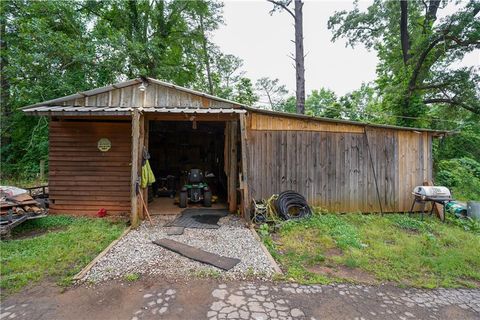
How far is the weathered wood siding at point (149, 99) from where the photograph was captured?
5613 millimetres

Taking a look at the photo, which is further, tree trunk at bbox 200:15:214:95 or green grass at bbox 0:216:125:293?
tree trunk at bbox 200:15:214:95

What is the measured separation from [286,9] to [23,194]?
1035 cm

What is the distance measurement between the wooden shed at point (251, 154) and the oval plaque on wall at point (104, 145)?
0.02 m

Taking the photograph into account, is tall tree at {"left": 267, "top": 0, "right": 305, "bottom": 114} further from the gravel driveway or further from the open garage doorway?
the gravel driveway

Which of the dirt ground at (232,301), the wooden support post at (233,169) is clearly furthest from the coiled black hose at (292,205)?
the dirt ground at (232,301)

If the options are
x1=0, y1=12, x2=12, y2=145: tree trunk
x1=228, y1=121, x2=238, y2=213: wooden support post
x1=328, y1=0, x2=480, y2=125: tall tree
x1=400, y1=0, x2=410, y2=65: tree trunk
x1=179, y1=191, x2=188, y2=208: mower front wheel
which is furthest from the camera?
x1=400, y1=0, x2=410, y2=65: tree trunk

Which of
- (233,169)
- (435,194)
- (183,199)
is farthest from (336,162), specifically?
(183,199)

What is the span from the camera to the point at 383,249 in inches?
154

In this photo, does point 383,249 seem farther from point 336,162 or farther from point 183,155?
point 183,155

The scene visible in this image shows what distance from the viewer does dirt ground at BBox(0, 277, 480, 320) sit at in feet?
7.52

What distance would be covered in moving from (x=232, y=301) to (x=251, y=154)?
3.70 m

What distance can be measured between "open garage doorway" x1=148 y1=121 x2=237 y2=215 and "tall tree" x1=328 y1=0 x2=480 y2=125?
7.83m

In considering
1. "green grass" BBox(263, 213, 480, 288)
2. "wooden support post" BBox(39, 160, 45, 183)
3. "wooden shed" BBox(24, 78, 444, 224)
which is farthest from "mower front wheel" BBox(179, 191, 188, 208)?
"wooden support post" BBox(39, 160, 45, 183)

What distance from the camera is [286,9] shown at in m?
9.14
